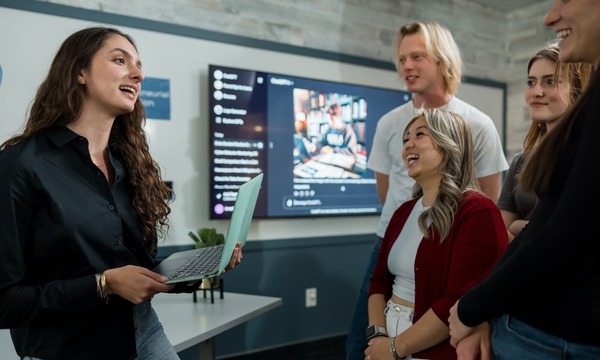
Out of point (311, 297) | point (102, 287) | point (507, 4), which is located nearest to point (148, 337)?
point (102, 287)

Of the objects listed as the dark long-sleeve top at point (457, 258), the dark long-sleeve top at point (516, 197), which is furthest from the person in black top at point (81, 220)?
the dark long-sleeve top at point (516, 197)

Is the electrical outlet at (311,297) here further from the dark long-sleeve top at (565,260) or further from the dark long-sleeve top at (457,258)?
the dark long-sleeve top at (565,260)

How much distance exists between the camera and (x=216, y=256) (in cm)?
137

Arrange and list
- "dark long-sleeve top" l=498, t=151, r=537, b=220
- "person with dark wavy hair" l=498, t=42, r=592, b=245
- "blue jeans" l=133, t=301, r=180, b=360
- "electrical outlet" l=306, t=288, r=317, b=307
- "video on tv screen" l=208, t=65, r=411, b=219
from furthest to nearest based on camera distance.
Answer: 1. "electrical outlet" l=306, t=288, r=317, b=307
2. "video on tv screen" l=208, t=65, r=411, b=219
3. "dark long-sleeve top" l=498, t=151, r=537, b=220
4. "person with dark wavy hair" l=498, t=42, r=592, b=245
5. "blue jeans" l=133, t=301, r=180, b=360

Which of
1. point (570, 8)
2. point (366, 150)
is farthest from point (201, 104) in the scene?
point (570, 8)

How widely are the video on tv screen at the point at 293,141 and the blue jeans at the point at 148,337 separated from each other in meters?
1.77

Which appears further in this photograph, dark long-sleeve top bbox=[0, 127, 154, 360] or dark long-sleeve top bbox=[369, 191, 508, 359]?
dark long-sleeve top bbox=[369, 191, 508, 359]

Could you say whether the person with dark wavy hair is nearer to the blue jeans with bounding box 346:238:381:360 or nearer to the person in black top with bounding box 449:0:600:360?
the blue jeans with bounding box 346:238:381:360

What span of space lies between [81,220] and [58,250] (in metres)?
0.08

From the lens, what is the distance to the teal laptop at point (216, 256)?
119 centimetres

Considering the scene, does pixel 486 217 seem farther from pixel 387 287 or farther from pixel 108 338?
pixel 108 338

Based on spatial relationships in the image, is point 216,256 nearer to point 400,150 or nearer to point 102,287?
point 102,287

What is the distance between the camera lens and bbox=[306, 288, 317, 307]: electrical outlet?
3.65 metres

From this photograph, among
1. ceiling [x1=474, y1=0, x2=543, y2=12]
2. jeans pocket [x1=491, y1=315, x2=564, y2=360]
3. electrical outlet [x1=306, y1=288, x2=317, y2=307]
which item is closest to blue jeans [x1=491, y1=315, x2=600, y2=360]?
jeans pocket [x1=491, y1=315, x2=564, y2=360]
